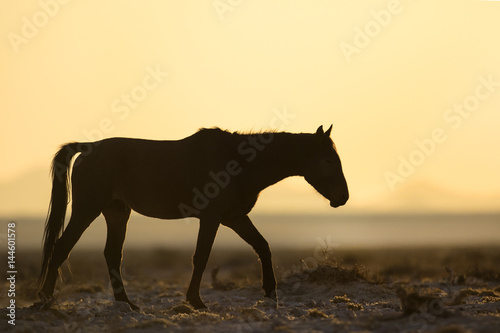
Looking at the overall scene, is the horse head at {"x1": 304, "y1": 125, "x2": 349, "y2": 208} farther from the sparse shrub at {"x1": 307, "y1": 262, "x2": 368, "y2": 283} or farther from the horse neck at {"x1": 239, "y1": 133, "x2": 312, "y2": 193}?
the sparse shrub at {"x1": 307, "y1": 262, "x2": 368, "y2": 283}

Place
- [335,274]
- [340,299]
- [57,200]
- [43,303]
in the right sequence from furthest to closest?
[335,274] → [340,299] → [57,200] → [43,303]

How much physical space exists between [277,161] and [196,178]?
132 centimetres

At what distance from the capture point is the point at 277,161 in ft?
39.9

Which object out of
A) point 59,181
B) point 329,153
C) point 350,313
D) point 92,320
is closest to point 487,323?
point 350,313

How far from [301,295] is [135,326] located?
5754 millimetres

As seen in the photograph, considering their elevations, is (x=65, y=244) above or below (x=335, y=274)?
above

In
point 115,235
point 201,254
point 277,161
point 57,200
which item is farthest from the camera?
point 115,235

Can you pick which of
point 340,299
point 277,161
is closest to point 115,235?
point 277,161

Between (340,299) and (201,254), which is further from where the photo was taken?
(340,299)

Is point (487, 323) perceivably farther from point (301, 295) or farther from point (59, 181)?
point (59, 181)

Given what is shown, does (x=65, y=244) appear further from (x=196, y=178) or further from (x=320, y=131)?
(x=320, y=131)

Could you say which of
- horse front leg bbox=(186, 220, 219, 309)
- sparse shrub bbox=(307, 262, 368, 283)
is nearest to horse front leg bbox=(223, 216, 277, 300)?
horse front leg bbox=(186, 220, 219, 309)

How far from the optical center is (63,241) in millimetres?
11906

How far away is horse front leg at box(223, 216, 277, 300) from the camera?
1210cm
